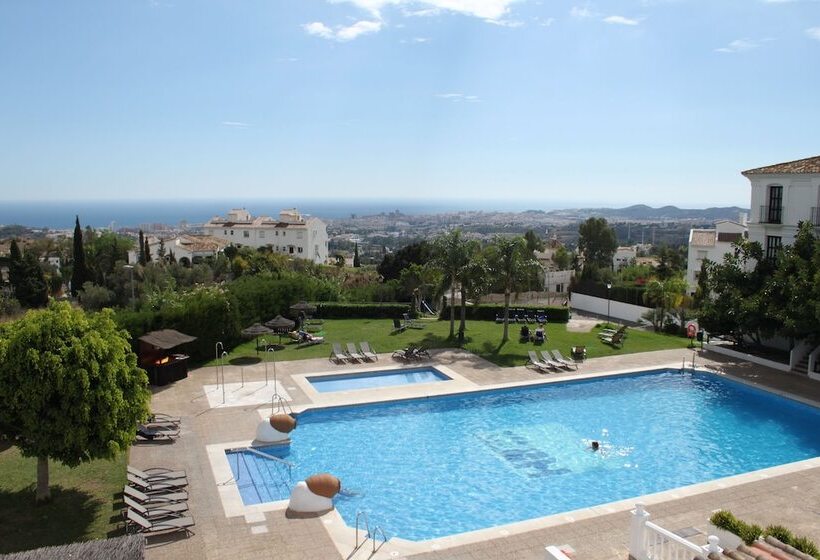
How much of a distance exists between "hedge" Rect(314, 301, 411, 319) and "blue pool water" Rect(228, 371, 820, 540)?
1483cm

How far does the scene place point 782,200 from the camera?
26.9 metres

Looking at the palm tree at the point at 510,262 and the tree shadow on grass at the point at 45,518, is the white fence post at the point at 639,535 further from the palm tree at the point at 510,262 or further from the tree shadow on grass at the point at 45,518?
the palm tree at the point at 510,262

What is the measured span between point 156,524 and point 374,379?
12.6 meters

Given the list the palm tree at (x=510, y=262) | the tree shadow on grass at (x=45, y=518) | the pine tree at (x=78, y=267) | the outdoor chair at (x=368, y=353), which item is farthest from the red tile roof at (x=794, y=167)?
the pine tree at (x=78, y=267)

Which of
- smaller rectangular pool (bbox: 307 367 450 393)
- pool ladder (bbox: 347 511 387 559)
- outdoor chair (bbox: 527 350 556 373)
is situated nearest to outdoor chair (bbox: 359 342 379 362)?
smaller rectangular pool (bbox: 307 367 450 393)

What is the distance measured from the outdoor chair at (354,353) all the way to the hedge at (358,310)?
923 cm

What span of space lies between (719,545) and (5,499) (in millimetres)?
13451

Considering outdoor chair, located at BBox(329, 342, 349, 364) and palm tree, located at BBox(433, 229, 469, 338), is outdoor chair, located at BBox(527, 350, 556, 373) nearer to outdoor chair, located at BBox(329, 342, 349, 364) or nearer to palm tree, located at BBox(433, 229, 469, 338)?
palm tree, located at BBox(433, 229, 469, 338)

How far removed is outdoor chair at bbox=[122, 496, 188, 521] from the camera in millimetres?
11672

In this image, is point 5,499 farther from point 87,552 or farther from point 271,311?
point 271,311

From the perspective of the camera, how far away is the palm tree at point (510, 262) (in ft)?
89.1

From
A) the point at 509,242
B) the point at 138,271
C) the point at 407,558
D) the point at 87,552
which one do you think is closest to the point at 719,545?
the point at 407,558

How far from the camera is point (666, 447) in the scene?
17500 millimetres

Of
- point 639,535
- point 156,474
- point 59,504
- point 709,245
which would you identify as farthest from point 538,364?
point 709,245
